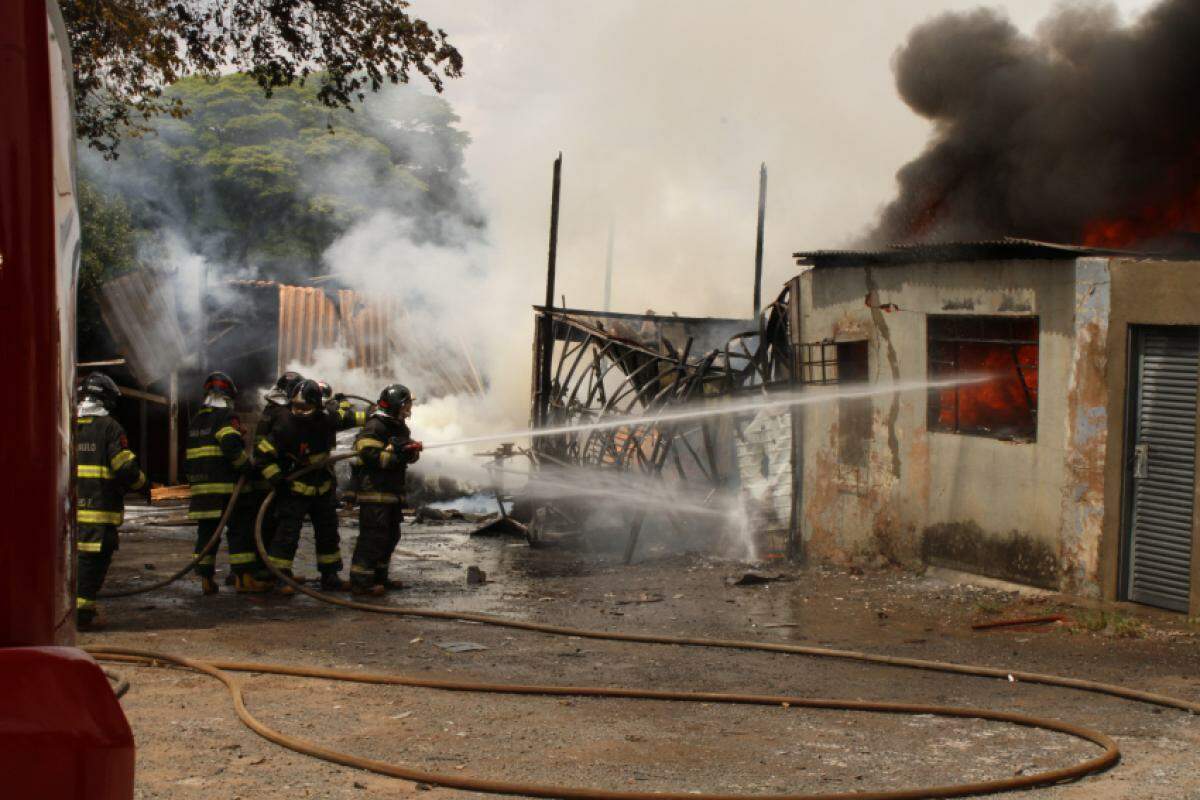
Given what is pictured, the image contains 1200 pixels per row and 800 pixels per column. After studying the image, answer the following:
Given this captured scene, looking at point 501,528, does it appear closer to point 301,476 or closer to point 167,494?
point 301,476

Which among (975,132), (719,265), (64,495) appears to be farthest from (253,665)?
(719,265)

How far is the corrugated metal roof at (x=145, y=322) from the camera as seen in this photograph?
19.0 m

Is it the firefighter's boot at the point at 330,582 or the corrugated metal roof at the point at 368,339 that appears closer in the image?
the firefighter's boot at the point at 330,582

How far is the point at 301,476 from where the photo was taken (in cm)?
1016

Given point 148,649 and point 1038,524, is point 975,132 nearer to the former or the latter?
point 1038,524

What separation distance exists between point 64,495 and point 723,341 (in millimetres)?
12506

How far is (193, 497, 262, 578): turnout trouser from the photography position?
10148mm

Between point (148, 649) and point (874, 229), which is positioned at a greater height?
point (874, 229)

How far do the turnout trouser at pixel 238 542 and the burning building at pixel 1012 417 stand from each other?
5259mm

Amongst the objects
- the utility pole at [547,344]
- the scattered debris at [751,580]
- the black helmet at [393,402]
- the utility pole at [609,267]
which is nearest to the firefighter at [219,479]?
the black helmet at [393,402]

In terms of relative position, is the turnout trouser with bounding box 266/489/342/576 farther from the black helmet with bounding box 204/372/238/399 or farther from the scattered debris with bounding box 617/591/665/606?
the scattered debris with bounding box 617/591/665/606

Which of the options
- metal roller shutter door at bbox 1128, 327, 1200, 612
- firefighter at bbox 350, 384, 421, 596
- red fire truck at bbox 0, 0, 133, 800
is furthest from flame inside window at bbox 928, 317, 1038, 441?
red fire truck at bbox 0, 0, 133, 800

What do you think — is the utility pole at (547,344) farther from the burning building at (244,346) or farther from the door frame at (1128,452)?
the door frame at (1128,452)

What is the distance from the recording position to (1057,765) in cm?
537
